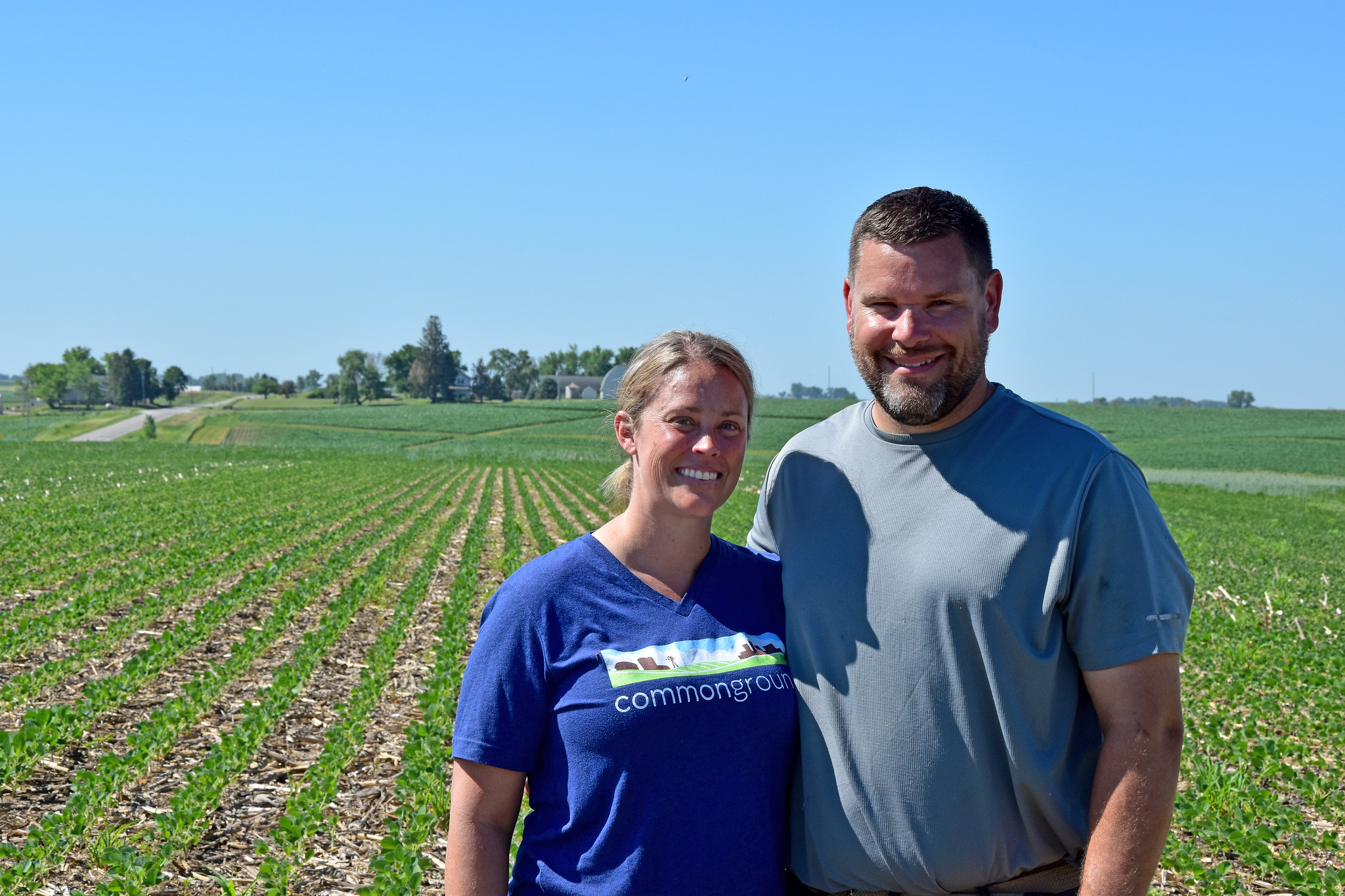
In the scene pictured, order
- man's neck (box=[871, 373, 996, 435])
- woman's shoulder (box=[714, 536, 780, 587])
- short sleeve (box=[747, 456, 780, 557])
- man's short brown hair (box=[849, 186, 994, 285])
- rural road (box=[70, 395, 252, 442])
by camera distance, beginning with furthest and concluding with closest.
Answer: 1. rural road (box=[70, 395, 252, 442])
2. short sleeve (box=[747, 456, 780, 557])
3. woman's shoulder (box=[714, 536, 780, 587])
4. man's neck (box=[871, 373, 996, 435])
5. man's short brown hair (box=[849, 186, 994, 285])

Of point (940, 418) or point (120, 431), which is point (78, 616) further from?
point (120, 431)

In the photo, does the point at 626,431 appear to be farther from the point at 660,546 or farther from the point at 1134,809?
the point at 1134,809

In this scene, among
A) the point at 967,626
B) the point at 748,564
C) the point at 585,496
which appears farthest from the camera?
the point at 585,496

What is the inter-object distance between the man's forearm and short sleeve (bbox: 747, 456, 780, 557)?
3.15ft

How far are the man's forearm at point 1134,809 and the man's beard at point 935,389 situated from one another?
79 cm

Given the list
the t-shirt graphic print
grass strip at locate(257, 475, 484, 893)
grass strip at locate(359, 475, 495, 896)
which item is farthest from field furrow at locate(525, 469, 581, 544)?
the t-shirt graphic print

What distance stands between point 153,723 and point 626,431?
208 inches

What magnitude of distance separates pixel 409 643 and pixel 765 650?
7425 mm

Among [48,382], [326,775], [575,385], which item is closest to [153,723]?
[326,775]

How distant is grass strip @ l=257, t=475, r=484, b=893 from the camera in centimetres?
449

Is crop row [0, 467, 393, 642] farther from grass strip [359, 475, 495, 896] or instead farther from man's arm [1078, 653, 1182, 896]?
man's arm [1078, 653, 1182, 896]

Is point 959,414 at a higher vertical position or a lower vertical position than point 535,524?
higher

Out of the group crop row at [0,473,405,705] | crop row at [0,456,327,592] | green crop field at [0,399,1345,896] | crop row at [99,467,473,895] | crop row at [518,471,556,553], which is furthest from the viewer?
crop row at [518,471,556,553]

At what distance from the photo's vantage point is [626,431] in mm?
2541
